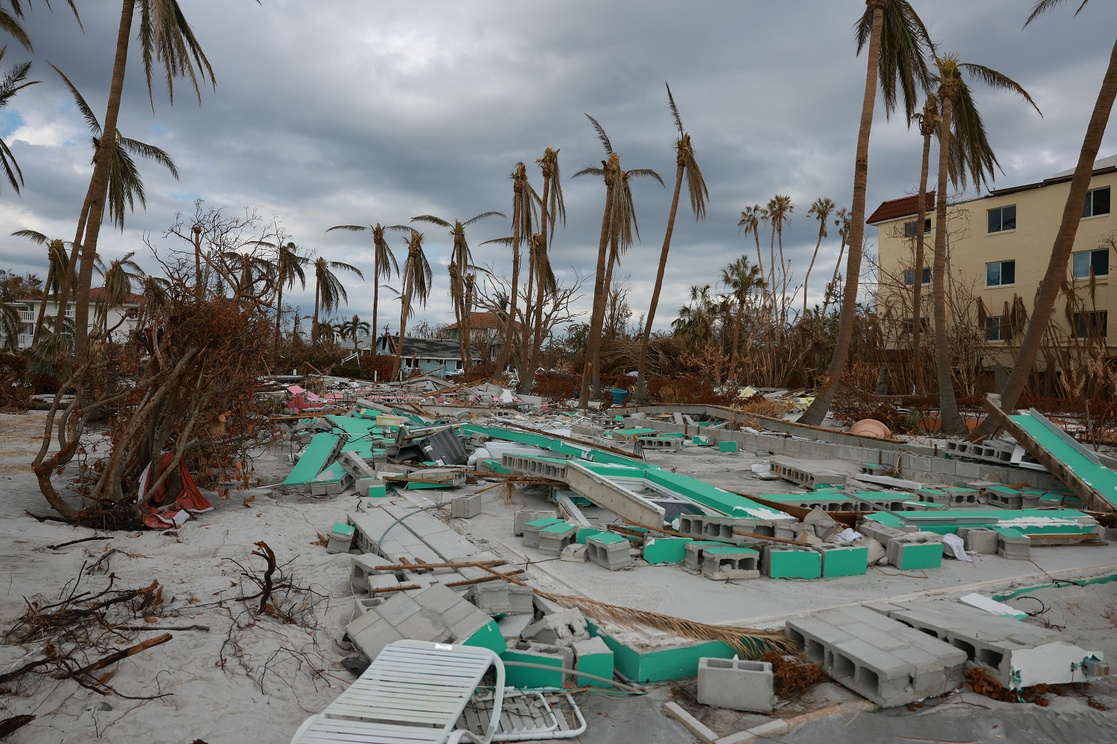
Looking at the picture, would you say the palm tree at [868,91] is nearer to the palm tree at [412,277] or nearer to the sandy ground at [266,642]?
the sandy ground at [266,642]

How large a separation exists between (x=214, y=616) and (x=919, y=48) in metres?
17.0

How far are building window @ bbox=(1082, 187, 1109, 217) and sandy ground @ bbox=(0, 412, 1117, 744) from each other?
23.5 m

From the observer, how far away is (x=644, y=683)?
388 centimetres

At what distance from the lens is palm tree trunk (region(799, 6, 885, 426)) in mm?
14273

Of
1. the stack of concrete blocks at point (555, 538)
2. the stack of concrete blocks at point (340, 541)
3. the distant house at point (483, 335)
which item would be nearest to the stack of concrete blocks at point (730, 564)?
the stack of concrete blocks at point (555, 538)

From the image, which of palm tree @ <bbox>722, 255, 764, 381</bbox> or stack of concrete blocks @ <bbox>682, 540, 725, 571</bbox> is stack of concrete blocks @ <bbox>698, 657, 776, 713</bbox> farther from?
palm tree @ <bbox>722, 255, 764, 381</bbox>

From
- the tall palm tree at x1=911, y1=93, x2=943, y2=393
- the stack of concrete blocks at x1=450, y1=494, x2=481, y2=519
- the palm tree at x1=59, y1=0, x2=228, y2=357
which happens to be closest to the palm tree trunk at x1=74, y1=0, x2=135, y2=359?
the palm tree at x1=59, y1=0, x2=228, y2=357

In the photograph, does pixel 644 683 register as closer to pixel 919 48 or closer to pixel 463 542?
pixel 463 542

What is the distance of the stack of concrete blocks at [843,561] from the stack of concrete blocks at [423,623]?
3.06 metres

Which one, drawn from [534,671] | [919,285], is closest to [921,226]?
[919,285]

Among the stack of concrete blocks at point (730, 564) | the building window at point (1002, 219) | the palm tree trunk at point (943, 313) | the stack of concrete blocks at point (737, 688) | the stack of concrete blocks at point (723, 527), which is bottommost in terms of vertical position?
the stack of concrete blocks at point (737, 688)

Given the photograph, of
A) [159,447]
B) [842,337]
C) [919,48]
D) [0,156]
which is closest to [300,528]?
[159,447]

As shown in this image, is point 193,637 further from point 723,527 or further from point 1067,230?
point 1067,230

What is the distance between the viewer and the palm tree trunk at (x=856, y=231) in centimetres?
1427
